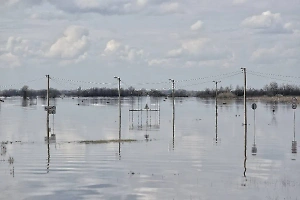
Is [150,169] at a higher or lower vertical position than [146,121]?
lower

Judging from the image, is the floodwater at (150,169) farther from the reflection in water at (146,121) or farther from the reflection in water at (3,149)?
the reflection in water at (146,121)

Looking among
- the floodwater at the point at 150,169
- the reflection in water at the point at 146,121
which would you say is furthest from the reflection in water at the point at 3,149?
the reflection in water at the point at 146,121

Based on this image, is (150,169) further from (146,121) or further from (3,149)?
(146,121)

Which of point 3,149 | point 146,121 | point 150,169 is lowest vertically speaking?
point 150,169

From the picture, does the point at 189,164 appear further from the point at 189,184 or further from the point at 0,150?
the point at 0,150

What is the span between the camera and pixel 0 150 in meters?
43.8

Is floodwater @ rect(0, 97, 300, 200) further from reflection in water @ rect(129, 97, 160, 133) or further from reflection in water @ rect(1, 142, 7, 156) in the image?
reflection in water @ rect(129, 97, 160, 133)

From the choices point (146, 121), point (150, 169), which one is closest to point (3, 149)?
point (150, 169)

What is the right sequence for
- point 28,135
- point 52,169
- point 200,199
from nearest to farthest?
point 200,199
point 52,169
point 28,135

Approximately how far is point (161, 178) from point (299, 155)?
51.5ft

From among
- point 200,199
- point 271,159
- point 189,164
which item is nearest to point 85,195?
point 200,199

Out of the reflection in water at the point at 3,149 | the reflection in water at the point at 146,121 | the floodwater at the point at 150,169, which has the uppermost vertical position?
the reflection in water at the point at 146,121

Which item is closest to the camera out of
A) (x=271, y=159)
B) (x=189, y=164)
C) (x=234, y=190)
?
(x=234, y=190)

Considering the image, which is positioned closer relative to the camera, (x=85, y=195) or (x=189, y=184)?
(x=85, y=195)
